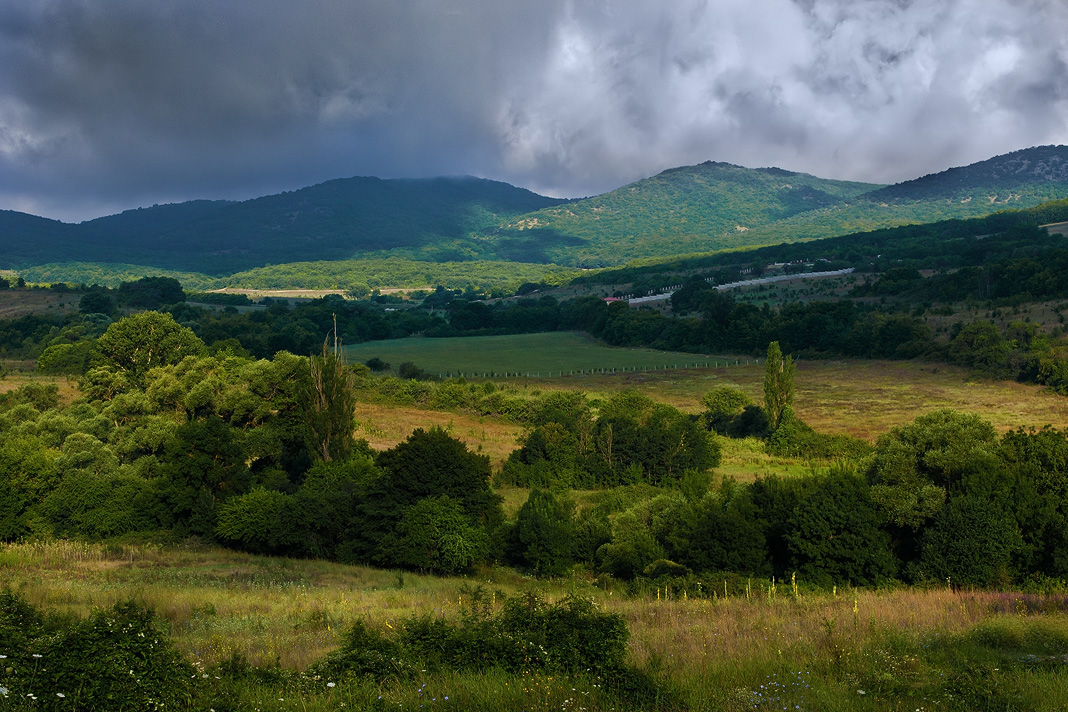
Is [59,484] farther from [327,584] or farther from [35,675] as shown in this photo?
[35,675]

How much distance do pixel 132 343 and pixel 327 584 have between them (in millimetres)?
41072

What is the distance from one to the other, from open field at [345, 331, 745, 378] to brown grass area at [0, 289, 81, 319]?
38.4 metres

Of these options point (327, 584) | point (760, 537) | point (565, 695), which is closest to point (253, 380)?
point (327, 584)

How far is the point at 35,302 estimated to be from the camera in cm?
10912

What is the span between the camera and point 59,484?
27.5m

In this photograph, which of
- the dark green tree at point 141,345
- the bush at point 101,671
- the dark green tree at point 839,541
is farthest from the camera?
the dark green tree at point 141,345

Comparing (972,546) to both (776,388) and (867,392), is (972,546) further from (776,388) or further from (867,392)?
(867,392)

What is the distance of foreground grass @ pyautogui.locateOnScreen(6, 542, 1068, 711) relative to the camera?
740 centimetres

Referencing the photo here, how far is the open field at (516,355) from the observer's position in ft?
272

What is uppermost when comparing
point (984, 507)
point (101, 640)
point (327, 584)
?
point (101, 640)

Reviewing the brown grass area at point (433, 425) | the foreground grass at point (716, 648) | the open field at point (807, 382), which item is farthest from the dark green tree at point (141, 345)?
the foreground grass at point (716, 648)

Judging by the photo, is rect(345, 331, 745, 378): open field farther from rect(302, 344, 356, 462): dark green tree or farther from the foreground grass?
the foreground grass

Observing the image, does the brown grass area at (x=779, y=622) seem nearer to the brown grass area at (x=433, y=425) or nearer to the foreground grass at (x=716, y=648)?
the foreground grass at (x=716, y=648)

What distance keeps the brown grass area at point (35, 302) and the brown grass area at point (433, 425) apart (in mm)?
67127
